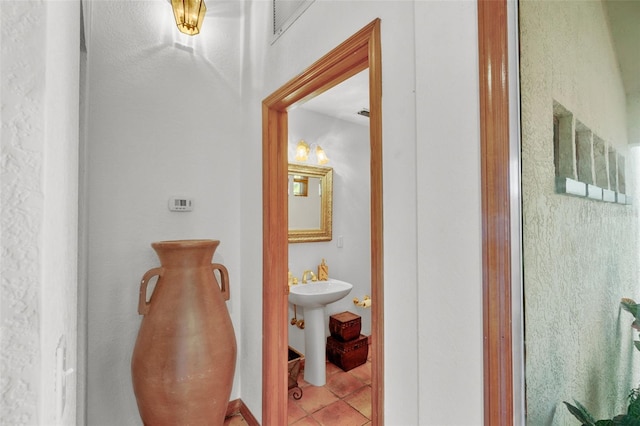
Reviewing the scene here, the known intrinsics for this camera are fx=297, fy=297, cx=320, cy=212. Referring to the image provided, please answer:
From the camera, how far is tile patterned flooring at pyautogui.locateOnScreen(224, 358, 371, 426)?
1.86m

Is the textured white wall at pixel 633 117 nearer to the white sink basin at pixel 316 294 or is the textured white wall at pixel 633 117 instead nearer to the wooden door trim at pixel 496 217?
the wooden door trim at pixel 496 217

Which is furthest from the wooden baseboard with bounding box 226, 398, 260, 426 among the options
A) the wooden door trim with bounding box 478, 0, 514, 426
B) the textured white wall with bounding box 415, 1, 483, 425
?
the wooden door trim with bounding box 478, 0, 514, 426

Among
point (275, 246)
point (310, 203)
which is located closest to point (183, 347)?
point (275, 246)

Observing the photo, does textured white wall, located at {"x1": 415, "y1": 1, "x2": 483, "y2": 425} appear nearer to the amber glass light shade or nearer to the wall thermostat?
the amber glass light shade

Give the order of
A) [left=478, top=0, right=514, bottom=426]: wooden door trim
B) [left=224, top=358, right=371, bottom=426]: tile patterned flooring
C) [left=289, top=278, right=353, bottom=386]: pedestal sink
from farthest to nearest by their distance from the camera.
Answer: [left=289, top=278, right=353, bottom=386]: pedestal sink
[left=224, top=358, right=371, bottom=426]: tile patterned flooring
[left=478, top=0, right=514, bottom=426]: wooden door trim

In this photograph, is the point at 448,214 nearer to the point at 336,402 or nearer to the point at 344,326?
the point at 336,402

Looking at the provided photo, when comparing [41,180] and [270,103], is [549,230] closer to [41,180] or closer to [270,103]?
[41,180]

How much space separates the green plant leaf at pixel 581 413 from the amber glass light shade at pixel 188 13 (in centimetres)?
219

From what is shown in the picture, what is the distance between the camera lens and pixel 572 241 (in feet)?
2.79

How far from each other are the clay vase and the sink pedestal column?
0.88m

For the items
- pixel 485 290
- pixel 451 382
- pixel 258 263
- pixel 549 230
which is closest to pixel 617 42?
pixel 549 230

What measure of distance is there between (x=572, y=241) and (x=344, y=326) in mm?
1946

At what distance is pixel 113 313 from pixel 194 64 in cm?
152

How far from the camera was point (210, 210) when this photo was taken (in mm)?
1870
